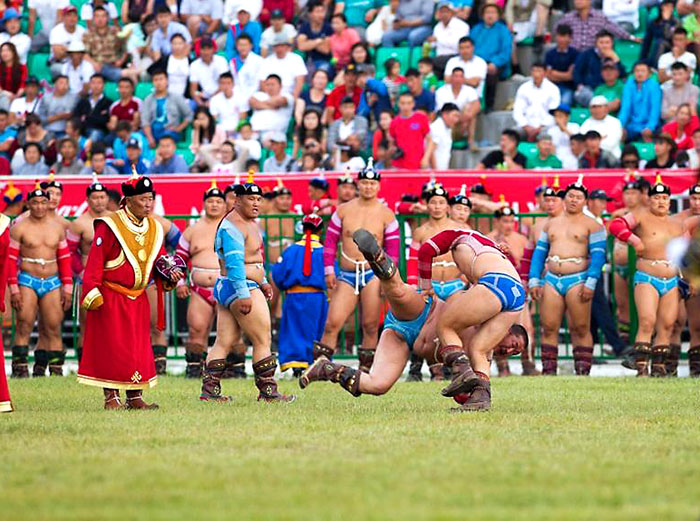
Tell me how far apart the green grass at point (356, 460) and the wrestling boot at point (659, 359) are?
10.9 feet

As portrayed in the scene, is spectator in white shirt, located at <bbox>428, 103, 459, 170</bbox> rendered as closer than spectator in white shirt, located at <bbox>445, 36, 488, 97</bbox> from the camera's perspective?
Yes

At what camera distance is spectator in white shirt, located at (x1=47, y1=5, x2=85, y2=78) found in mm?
24578

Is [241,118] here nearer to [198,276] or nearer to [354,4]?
[354,4]

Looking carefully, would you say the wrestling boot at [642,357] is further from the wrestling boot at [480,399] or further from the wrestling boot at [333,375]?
the wrestling boot at [333,375]

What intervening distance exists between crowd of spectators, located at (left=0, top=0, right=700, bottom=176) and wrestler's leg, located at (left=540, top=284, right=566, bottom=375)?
2.67 m

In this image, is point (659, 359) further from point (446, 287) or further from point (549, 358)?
point (446, 287)

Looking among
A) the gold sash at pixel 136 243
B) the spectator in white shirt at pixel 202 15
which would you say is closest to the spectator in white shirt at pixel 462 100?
the spectator in white shirt at pixel 202 15

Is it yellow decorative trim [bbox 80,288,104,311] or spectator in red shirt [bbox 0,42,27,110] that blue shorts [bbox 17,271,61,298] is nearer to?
yellow decorative trim [bbox 80,288,104,311]

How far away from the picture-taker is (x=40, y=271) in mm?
16328

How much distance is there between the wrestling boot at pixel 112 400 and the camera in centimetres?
1189

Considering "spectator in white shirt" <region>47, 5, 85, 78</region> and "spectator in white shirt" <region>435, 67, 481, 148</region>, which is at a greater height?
"spectator in white shirt" <region>47, 5, 85, 78</region>

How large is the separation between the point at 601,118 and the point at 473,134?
1.99 m

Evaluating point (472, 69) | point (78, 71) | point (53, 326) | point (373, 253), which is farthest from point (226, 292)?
point (78, 71)

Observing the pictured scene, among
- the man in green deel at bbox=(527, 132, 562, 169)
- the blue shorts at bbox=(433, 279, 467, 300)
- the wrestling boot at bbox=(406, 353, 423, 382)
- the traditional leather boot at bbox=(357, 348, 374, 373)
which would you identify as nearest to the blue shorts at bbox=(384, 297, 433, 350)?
the blue shorts at bbox=(433, 279, 467, 300)
